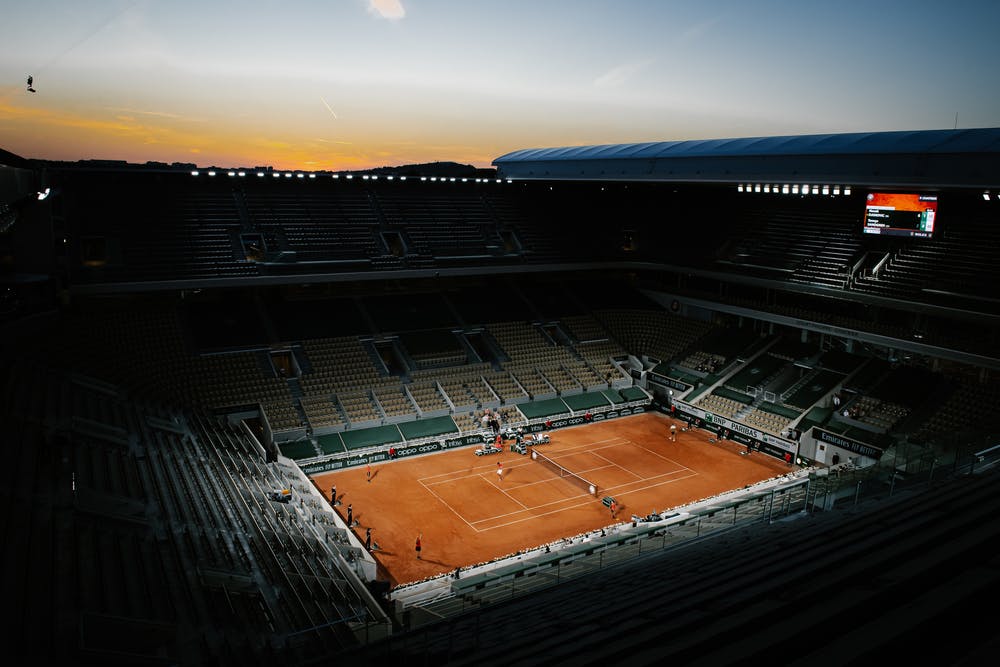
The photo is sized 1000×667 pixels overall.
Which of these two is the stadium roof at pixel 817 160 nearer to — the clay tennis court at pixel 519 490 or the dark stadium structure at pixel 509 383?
the dark stadium structure at pixel 509 383

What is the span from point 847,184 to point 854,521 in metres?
20.7

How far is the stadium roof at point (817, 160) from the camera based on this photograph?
23.8m

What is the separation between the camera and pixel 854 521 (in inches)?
401

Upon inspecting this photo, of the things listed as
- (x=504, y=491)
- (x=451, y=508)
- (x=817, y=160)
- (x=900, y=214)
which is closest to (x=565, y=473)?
(x=504, y=491)

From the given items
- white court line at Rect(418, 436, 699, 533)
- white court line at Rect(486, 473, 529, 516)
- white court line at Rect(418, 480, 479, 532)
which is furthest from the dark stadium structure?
white court line at Rect(486, 473, 529, 516)

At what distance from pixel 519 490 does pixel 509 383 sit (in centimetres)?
943

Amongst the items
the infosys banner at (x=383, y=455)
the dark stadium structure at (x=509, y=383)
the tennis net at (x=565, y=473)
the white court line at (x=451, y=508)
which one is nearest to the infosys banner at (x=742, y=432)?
the dark stadium structure at (x=509, y=383)

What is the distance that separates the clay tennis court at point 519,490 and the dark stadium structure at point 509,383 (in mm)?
1376

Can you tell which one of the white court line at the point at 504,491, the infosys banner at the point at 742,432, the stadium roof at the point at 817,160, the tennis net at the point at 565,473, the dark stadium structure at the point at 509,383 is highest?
the stadium roof at the point at 817,160

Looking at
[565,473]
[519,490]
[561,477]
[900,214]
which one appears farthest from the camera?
[900,214]

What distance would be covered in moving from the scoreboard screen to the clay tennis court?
12.1 metres

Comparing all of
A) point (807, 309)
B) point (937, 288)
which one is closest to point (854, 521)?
point (937, 288)

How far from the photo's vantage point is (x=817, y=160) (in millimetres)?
27641

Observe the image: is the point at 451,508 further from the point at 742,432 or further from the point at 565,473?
the point at 742,432
